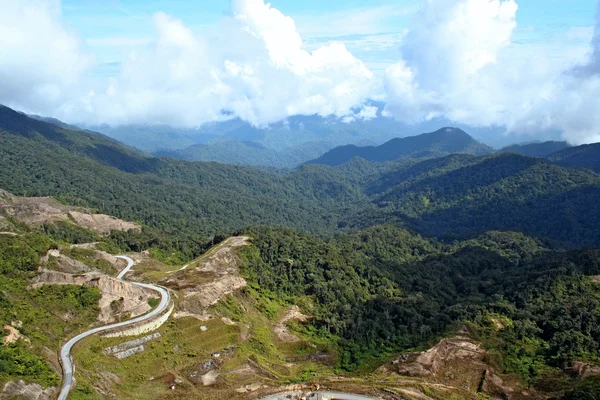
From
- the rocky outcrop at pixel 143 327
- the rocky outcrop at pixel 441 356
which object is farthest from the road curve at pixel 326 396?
the rocky outcrop at pixel 143 327

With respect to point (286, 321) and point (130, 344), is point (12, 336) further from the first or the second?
point (286, 321)

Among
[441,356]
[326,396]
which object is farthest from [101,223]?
[441,356]

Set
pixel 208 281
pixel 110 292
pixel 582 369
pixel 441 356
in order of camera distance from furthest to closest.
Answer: pixel 208 281 → pixel 441 356 → pixel 110 292 → pixel 582 369

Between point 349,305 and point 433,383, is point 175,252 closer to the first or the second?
point 349,305

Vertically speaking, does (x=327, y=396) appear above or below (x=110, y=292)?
below

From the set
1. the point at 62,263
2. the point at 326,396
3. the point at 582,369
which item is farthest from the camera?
the point at 62,263

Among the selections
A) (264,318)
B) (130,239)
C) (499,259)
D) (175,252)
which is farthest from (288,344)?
(499,259)
